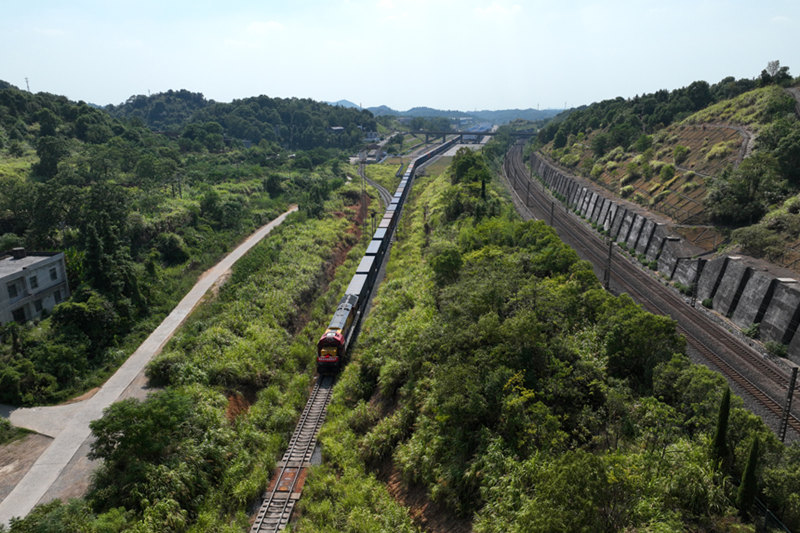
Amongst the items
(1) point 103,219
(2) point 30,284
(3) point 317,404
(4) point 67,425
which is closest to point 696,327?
(3) point 317,404

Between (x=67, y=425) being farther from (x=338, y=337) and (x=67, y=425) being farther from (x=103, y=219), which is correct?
(x=103, y=219)

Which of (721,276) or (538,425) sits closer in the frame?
(538,425)

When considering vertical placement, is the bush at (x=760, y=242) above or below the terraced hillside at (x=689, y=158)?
below

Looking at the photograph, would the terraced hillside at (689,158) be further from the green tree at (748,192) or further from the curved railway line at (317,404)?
the curved railway line at (317,404)

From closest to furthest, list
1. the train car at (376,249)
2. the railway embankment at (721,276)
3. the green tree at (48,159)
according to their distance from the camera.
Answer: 1. the railway embankment at (721,276)
2. the train car at (376,249)
3. the green tree at (48,159)

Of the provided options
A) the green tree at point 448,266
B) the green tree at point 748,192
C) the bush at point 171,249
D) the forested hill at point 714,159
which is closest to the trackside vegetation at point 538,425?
the green tree at point 448,266

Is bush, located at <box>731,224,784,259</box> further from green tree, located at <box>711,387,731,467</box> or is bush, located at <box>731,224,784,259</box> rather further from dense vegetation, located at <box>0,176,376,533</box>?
dense vegetation, located at <box>0,176,376,533</box>
